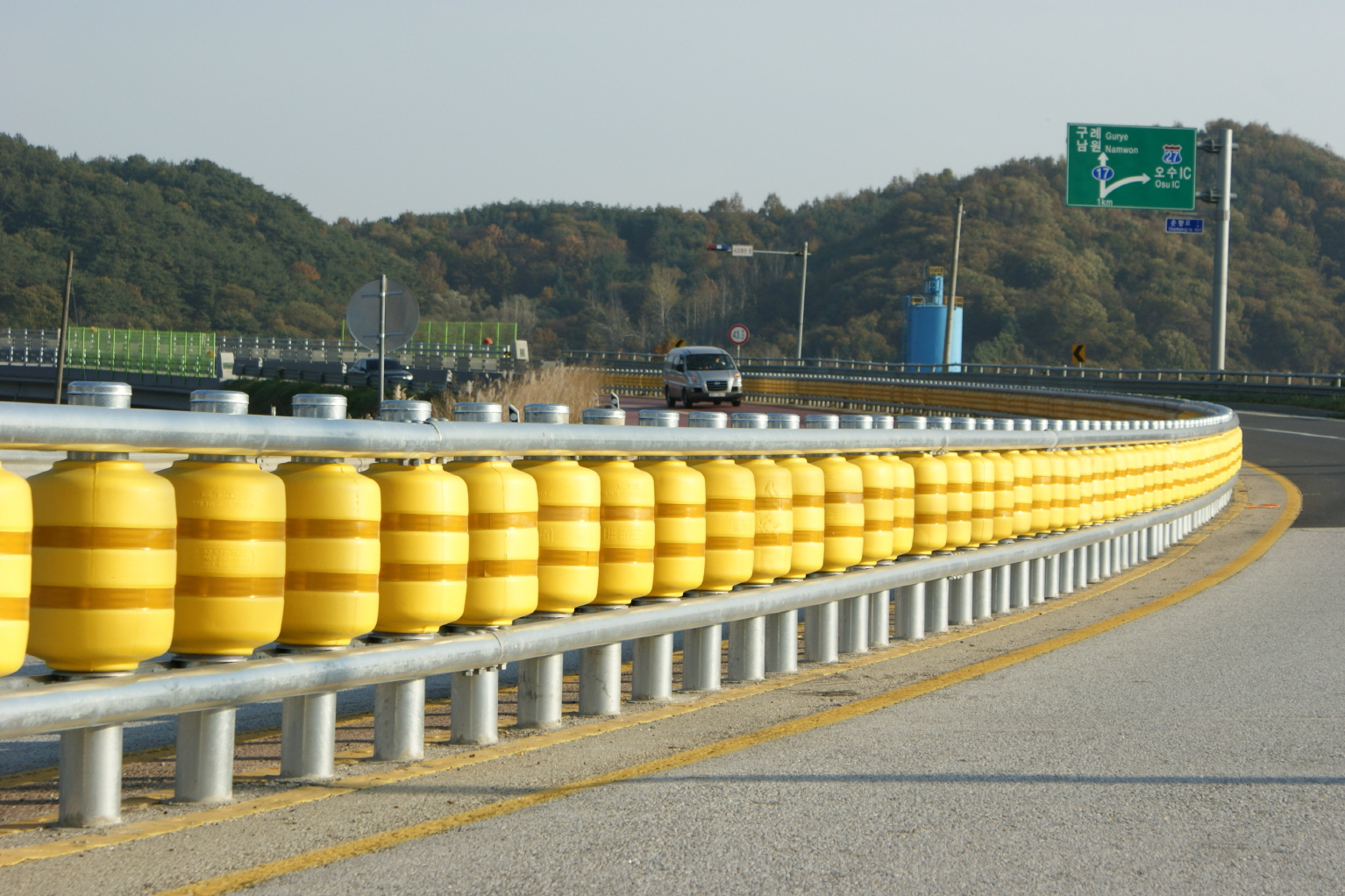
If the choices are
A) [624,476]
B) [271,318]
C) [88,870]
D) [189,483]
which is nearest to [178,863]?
[88,870]

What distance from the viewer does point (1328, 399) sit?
43031 millimetres

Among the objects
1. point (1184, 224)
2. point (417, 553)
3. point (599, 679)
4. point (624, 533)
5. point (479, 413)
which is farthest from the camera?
point (1184, 224)

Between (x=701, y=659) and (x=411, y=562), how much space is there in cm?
221

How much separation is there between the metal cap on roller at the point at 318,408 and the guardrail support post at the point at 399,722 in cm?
100

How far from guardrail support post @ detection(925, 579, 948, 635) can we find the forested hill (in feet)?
274

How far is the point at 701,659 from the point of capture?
6855mm

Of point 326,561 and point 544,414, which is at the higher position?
point 544,414

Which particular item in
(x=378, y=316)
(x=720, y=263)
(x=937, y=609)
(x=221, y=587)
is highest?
(x=720, y=263)

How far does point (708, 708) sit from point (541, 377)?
1308 inches

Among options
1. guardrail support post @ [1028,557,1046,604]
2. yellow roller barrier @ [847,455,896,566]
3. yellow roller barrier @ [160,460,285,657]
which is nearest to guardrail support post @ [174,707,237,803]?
yellow roller barrier @ [160,460,285,657]

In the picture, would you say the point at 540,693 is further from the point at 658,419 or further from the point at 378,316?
the point at 378,316

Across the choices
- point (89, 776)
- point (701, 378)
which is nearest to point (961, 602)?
point (89, 776)

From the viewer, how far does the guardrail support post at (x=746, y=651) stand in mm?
7156

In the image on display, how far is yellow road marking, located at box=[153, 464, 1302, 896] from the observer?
3.90 meters
